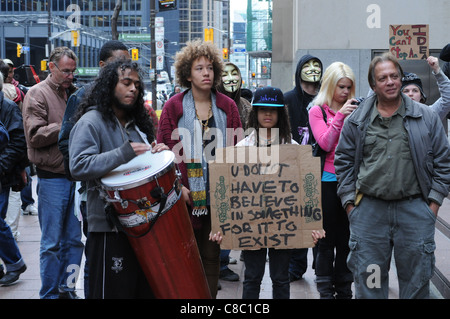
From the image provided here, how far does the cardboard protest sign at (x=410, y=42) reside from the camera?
6.23 metres

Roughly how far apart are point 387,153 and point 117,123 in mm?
1873

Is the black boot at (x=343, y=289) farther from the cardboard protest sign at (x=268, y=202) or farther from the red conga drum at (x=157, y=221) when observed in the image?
the red conga drum at (x=157, y=221)

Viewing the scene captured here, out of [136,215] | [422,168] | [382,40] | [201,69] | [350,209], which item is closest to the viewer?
[136,215]

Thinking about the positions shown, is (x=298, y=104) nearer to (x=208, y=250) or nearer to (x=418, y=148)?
(x=208, y=250)

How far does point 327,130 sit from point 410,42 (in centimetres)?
189

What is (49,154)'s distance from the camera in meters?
5.27

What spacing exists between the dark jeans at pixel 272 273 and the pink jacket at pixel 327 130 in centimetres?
104

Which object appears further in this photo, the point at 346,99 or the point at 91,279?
the point at 346,99

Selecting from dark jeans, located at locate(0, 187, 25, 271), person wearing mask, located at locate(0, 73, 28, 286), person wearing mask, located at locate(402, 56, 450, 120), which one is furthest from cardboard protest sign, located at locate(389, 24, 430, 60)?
dark jeans, located at locate(0, 187, 25, 271)

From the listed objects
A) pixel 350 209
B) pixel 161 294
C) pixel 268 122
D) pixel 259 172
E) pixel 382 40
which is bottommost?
pixel 161 294

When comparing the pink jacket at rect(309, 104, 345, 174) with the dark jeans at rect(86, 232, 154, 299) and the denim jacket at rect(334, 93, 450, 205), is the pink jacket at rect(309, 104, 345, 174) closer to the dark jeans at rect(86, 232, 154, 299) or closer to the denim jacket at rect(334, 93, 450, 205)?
the denim jacket at rect(334, 93, 450, 205)

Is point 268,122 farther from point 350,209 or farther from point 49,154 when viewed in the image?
point 49,154

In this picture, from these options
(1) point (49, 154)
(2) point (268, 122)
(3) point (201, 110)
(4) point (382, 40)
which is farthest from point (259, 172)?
(4) point (382, 40)

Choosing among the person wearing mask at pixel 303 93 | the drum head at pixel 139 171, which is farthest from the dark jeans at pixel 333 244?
the drum head at pixel 139 171
